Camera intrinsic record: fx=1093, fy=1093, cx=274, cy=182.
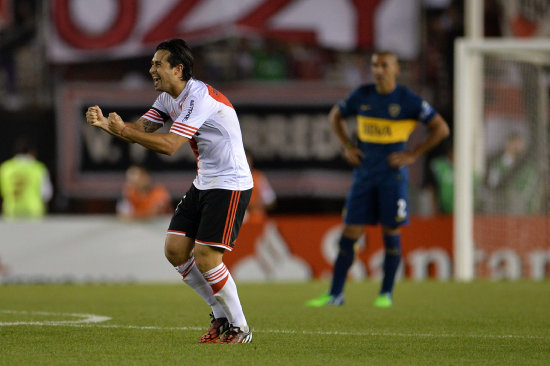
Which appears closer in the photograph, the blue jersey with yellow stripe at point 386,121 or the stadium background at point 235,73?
the blue jersey with yellow stripe at point 386,121

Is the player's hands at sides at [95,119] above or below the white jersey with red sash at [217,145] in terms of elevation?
above

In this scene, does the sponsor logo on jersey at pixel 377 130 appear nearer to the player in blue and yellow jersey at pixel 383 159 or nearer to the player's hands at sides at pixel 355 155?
the player in blue and yellow jersey at pixel 383 159

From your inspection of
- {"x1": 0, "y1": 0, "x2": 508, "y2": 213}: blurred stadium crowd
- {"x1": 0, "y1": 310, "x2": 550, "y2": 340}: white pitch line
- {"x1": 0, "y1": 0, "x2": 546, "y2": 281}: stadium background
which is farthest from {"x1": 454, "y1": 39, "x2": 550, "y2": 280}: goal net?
{"x1": 0, "y1": 310, "x2": 550, "y2": 340}: white pitch line

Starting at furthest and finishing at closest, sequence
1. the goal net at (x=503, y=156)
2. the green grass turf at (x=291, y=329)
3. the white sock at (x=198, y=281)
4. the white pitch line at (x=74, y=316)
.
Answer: the goal net at (x=503, y=156)
the white pitch line at (x=74, y=316)
the white sock at (x=198, y=281)
the green grass turf at (x=291, y=329)

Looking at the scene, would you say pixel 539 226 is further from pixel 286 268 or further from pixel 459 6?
pixel 459 6

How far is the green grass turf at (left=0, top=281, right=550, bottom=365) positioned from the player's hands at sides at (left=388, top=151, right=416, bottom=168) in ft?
4.02

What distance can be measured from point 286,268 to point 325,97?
14.9 feet


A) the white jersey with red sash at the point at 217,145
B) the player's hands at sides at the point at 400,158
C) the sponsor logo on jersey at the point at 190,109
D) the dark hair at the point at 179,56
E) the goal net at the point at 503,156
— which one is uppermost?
the dark hair at the point at 179,56

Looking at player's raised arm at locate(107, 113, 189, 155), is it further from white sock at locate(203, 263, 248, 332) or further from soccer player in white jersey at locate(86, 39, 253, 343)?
white sock at locate(203, 263, 248, 332)

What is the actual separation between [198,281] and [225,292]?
1.32ft

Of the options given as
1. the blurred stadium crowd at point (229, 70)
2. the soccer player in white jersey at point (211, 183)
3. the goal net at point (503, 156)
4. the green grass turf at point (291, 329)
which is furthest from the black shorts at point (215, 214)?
the blurred stadium crowd at point (229, 70)

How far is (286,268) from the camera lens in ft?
46.7

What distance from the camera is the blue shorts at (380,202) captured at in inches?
369

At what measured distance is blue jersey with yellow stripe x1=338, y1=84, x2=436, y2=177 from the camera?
9.44 metres
